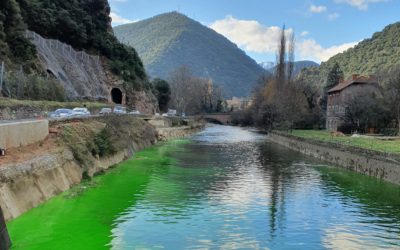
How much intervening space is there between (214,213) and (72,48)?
72.8m

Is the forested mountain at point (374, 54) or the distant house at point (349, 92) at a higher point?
the forested mountain at point (374, 54)

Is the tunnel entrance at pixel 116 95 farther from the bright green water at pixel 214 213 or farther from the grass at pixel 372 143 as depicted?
the bright green water at pixel 214 213

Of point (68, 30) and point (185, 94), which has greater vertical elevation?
point (68, 30)

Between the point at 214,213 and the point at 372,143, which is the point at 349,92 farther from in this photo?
the point at 214,213

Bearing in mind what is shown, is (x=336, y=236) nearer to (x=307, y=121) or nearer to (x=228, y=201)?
(x=228, y=201)

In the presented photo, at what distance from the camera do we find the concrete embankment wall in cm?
3225

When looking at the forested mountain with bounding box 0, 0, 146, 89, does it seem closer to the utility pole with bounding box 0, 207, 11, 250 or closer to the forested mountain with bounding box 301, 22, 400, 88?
the utility pole with bounding box 0, 207, 11, 250

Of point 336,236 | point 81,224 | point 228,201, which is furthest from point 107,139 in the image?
point 336,236

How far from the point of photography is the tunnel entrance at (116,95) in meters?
98.4

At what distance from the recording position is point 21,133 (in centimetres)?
2372

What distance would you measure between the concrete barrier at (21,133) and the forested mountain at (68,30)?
2630 centimetres

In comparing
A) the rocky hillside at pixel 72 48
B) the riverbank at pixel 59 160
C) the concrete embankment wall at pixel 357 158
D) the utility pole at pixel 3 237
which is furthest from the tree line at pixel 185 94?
the utility pole at pixel 3 237

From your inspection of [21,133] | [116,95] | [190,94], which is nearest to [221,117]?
[190,94]

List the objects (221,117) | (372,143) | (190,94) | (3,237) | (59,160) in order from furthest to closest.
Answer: (221,117), (190,94), (372,143), (59,160), (3,237)
